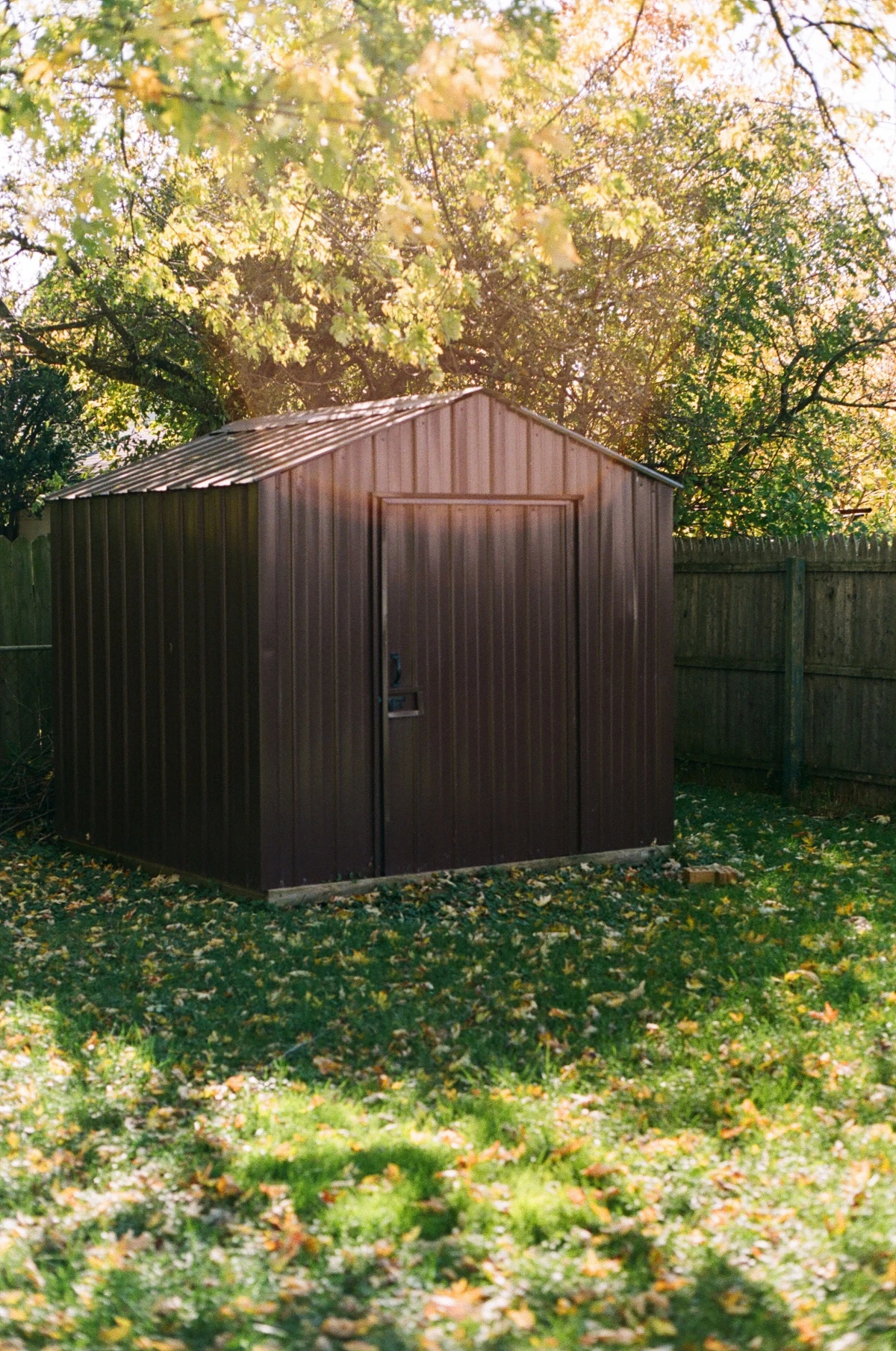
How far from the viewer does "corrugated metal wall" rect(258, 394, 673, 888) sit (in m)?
8.73

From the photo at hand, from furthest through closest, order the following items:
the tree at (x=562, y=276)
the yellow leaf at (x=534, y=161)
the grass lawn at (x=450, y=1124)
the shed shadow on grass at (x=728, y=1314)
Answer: the tree at (x=562, y=276) → the yellow leaf at (x=534, y=161) → the grass lawn at (x=450, y=1124) → the shed shadow on grass at (x=728, y=1314)

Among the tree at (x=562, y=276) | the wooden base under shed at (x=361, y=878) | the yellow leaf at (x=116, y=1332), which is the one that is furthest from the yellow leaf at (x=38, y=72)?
the yellow leaf at (x=116, y=1332)

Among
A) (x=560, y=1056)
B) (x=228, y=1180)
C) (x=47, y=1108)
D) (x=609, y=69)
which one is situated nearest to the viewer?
(x=228, y=1180)

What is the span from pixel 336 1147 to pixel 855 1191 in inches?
64.8

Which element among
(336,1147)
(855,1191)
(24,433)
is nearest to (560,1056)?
(336,1147)

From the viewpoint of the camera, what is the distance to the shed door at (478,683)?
9.22 meters

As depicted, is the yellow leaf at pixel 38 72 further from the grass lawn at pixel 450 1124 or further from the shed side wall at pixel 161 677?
the grass lawn at pixel 450 1124

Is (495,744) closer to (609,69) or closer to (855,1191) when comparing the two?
(855,1191)

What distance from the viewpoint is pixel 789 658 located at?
39.7 feet

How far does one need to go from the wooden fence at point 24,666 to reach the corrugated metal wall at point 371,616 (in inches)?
140

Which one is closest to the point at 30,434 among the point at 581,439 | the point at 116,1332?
the point at 581,439

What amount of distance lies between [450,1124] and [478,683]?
4629mm

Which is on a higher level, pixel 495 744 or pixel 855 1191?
pixel 495 744

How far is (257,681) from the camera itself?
Answer: 8672 mm
